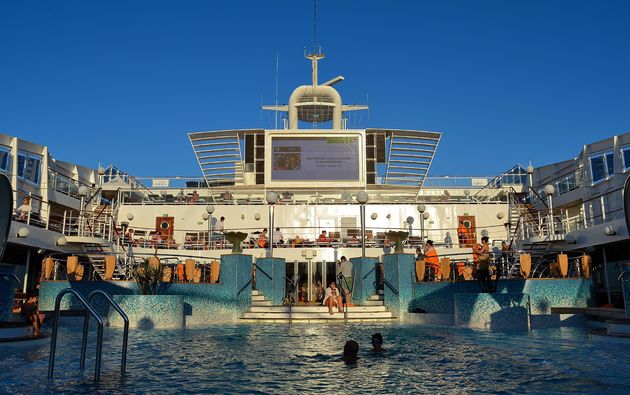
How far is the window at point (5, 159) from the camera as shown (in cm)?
2193

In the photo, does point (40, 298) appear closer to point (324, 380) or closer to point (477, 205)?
point (324, 380)

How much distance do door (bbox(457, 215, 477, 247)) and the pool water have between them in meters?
12.0

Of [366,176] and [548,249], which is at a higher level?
[366,176]

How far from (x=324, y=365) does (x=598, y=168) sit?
18.1 metres

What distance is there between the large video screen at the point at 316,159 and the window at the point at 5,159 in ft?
37.4

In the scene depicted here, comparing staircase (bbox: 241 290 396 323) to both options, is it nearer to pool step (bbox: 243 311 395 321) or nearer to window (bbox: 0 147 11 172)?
pool step (bbox: 243 311 395 321)

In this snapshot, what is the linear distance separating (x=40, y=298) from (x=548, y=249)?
53.9ft

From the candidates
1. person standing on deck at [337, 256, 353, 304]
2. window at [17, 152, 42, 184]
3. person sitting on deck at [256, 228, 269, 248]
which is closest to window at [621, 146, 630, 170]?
person standing on deck at [337, 256, 353, 304]

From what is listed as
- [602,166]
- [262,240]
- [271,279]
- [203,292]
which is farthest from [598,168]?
[203,292]

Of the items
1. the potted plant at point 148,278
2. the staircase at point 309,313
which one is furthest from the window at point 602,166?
the potted plant at point 148,278

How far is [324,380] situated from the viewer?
679cm

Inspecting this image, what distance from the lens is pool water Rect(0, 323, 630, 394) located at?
20.5 ft

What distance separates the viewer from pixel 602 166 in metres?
21.6

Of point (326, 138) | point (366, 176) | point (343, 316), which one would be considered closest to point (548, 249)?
point (343, 316)
